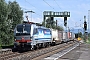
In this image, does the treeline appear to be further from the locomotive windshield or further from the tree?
the locomotive windshield

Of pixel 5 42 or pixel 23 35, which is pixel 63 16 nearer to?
pixel 5 42

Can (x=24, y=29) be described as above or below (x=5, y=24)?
below

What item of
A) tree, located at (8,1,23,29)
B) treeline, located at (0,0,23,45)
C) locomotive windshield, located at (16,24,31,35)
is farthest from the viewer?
tree, located at (8,1,23,29)

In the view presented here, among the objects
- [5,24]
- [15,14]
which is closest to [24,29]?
[5,24]

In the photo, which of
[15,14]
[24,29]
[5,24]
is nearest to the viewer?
[24,29]

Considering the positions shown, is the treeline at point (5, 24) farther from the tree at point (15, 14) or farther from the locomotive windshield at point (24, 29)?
the locomotive windshield at point (24, 29)

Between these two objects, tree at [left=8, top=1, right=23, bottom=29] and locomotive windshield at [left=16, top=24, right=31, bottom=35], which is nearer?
locomotive windshield at [left=16, top=24, right=31, bottom=35]

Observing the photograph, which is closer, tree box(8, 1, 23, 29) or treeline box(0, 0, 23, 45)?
treeline box(0, 0, 23, 45)

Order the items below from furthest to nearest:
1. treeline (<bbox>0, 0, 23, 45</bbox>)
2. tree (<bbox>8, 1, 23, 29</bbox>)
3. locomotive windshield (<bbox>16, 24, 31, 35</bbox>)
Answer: tree (<bbox>8, 1, 23, 29</bbox>)
treeline (<bbox>0, 0, 23, 45</bbox>)
locomotive windshield (<bbox>16, 24, 31, 35</bbox>)

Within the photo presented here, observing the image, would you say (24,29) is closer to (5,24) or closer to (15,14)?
(5,24)

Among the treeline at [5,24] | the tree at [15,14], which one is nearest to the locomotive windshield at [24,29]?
the treeline at [5,24]

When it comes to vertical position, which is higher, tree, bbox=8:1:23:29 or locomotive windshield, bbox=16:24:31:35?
tree, bbox=8:1:23:29

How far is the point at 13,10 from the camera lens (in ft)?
171

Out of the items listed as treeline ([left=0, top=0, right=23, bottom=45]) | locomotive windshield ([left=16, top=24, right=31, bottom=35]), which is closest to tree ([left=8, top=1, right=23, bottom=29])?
treeline ([left=0, top=0, right=23, bottom=45])
